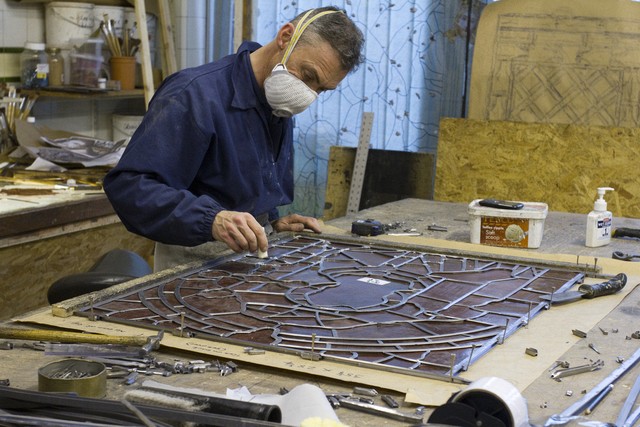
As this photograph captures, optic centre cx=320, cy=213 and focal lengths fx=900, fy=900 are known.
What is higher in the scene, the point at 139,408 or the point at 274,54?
the point at 274,54

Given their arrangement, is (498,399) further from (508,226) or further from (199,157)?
(508,226)

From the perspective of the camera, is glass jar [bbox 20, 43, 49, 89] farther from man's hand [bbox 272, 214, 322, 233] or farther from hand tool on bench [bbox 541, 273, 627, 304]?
hand tool on bench [bbox 541, 273, 627, 304]

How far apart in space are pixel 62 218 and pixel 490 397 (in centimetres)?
305

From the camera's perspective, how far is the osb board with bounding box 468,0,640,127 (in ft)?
15.6

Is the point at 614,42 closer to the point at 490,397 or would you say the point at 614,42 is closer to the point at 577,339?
the point at 577,339

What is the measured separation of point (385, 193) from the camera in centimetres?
528

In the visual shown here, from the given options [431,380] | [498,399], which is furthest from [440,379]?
[498,399]

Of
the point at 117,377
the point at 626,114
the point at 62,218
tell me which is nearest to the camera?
the point at 117,377

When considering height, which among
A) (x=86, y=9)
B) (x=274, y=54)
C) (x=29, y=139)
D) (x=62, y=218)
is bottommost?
(x=62, y=218)

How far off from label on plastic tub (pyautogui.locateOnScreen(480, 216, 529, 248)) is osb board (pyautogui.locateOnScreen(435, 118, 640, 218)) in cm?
149

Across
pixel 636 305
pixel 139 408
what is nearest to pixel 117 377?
pixel 139 408

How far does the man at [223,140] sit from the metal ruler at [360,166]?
2.19m

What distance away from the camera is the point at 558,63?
4.86 metres

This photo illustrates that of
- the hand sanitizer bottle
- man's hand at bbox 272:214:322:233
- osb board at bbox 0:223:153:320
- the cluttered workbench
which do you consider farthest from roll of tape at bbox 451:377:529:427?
osb board at bbox 0:223:153:320
